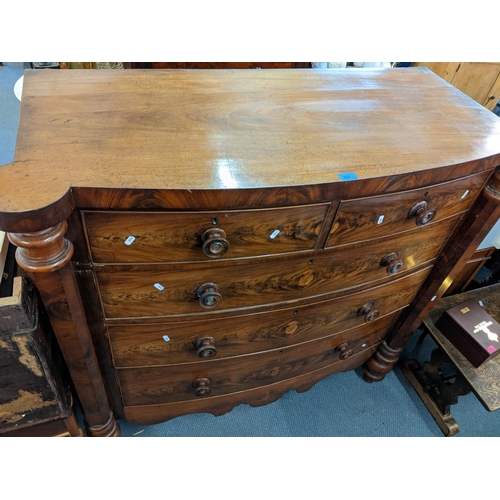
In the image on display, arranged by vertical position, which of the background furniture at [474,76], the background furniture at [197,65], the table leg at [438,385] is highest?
the background furniture at [197,65]

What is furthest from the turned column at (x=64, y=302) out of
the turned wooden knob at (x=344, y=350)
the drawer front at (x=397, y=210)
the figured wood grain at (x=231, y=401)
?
the turned wooden knob at (x=344, y=350)

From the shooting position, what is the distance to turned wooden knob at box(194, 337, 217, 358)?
0.94m

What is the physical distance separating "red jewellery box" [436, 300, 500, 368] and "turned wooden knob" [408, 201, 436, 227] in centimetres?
55

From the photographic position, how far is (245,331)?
0.97m

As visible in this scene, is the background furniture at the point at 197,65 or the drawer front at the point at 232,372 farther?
the background furniture at the point at 197,65

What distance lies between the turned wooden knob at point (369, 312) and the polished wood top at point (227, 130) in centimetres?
46

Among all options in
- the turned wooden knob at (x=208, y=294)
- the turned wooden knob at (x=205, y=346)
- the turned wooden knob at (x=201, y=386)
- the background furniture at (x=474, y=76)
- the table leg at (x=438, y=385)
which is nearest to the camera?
the turned wooden knob at (x=208, y=294)

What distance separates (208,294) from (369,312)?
1.76ft

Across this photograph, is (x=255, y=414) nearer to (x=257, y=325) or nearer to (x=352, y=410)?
(x=352, y=410)

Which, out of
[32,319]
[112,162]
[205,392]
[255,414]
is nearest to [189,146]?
[112,162]

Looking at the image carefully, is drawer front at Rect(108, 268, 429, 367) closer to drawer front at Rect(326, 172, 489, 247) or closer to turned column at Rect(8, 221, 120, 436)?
turned column at Rect(8, 221, 120, 436)

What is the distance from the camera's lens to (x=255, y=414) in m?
1.35

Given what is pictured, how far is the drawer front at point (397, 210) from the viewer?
2.59 ft

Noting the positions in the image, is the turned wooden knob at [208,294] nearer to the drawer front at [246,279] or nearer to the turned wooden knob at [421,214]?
the drawer front at [246,279]
